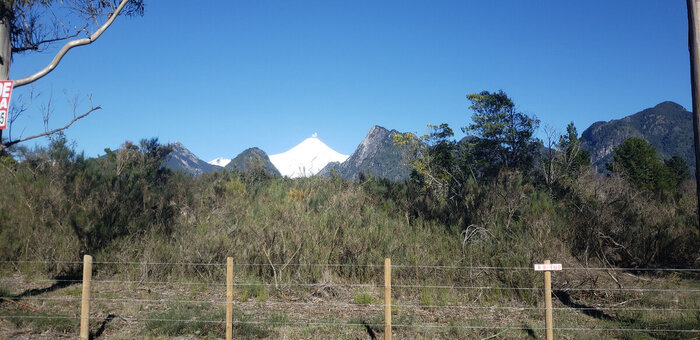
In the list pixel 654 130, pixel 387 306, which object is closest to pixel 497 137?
pixel 387 306

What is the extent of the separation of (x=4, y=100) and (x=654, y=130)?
153 meters

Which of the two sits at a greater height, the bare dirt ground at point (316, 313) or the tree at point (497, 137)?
the tree at point (497, 137)

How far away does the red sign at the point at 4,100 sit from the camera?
7.23 metres

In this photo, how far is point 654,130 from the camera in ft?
436

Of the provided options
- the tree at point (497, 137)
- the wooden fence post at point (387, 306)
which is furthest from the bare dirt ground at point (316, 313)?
the tree at point (497, 137)

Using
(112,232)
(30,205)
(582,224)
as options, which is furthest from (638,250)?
(30,205)

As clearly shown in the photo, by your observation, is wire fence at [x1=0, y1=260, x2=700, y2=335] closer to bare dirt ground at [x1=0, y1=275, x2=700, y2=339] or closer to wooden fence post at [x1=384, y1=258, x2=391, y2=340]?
bare dirt ground at [x1=0, y1=275, x2=700, y2=339]

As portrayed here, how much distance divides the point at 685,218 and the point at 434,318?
9982 millimetres

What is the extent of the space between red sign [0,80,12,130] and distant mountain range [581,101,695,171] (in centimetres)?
12191

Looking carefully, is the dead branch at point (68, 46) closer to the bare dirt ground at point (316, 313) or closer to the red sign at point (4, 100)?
the red sign at point (4, 100)

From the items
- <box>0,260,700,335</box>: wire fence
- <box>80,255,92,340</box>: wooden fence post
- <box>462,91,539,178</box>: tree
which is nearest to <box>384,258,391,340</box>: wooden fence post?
<box>0,260,700,335</box>: wire fence

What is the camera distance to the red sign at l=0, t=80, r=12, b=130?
23.7ft

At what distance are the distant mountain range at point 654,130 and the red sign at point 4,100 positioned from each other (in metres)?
122

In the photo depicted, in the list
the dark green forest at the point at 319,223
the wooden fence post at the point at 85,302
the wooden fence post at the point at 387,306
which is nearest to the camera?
the wooden fence post at the point at 387,306
